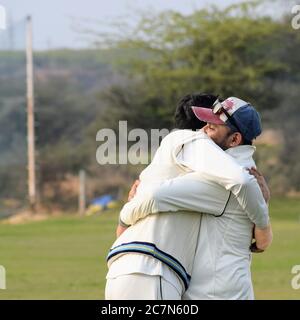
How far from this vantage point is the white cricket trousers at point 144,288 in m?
4.22

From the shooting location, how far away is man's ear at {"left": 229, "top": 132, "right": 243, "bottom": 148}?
438 cm

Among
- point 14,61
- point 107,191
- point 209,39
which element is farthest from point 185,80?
point 14,61

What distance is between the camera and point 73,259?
17.4 meters

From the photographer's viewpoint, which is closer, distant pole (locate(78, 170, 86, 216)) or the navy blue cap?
the navy blue cap

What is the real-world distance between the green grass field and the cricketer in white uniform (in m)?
6.85

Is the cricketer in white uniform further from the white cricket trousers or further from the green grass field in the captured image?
the green grass field

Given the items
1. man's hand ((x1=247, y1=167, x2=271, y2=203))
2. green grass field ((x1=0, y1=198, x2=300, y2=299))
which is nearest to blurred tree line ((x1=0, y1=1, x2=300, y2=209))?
green grass field ((x1=0, y1=198, x2=300, y2=299))

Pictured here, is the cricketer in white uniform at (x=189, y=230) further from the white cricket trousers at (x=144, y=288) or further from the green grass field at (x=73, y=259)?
the green grass field at (x=73, y=259)

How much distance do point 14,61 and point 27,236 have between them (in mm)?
28075

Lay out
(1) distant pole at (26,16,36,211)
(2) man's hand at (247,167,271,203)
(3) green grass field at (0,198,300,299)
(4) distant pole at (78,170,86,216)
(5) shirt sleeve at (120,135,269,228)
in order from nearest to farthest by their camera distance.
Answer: (5) shirt sleeve at (120,135,269,228), (2) man's hand at (247,167,271,203), (3) green grass field at (0,198,300,299), (4) distant pole at (78,170,86,216), (1) distant pole at (26,16,36,211)

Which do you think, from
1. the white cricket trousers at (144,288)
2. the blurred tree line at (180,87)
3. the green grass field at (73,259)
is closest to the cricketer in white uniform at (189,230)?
the white cricket trousers at (144,288)

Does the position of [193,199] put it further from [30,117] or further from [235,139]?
[30,117]

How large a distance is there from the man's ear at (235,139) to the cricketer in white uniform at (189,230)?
0.03 meters

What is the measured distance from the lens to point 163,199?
4227 mm
